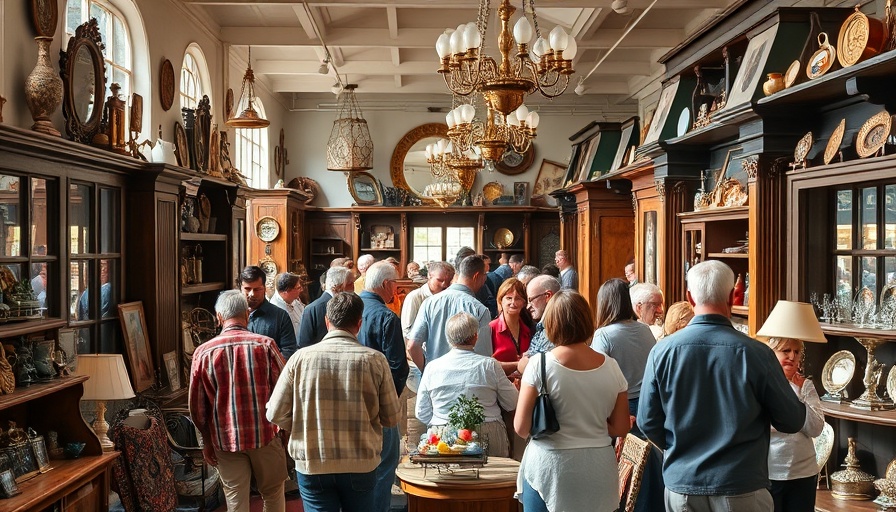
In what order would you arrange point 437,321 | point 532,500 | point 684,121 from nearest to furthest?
1. point 532,500
2. point 437,321
3. point 684,121

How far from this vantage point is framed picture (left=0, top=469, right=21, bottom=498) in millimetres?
3980

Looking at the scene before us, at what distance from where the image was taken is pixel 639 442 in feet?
13.4

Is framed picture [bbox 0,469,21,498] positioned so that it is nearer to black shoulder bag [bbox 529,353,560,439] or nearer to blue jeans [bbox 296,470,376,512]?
blue jeans [bbox 296,470,376,512]

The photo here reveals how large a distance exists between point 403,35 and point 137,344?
288 inches

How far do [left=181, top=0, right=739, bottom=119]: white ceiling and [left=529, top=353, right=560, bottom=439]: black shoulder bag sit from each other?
724 centimetres

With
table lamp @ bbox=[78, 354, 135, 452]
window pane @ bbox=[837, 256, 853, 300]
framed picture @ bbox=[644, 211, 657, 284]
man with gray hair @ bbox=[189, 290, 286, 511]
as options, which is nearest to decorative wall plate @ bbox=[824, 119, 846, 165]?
window pane @ bbox=[837, 256, 853, 300]

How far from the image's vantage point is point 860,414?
489 cm

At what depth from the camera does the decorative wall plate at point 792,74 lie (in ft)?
20.0

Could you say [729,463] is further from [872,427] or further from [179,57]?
[179,57]

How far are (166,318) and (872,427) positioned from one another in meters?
5.37

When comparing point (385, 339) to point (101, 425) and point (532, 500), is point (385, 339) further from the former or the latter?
point (532, 500)

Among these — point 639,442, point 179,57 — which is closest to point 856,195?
point 639,442

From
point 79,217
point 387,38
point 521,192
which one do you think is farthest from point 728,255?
point 521,192

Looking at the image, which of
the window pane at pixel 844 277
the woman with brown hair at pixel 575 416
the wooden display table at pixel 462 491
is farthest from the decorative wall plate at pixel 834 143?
the wooden display table at pixel 462 491
